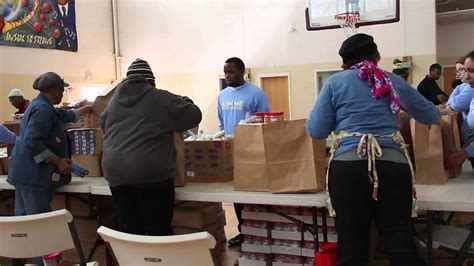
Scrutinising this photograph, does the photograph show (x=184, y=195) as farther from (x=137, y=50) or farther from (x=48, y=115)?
(x=137, y=50)

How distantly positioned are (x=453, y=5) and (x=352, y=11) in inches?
123

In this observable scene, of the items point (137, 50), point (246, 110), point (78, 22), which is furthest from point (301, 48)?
point (246, 110)

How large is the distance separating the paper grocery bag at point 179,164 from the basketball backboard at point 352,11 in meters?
4.34

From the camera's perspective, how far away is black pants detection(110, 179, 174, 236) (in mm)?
2209

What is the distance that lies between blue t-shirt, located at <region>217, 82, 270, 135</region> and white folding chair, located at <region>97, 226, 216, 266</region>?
1.98m

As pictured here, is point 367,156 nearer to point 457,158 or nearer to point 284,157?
point 284,157

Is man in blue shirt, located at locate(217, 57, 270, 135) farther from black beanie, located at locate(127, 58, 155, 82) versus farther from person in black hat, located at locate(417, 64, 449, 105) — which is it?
person in black hat, located at locate(417, 64, 449, 105)

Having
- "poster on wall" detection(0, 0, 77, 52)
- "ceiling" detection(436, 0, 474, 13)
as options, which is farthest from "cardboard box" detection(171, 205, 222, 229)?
"ceiling" detection(436, 0, 474, 13)

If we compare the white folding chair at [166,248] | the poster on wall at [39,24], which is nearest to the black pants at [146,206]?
the white folding chair at [166,248]

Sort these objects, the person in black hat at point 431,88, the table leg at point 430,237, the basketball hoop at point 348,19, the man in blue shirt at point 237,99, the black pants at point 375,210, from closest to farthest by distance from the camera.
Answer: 1. the black pants at point 375,210
2. the table leg at point 430,237
3. the man in blue shirt at point 237,99
4. the person in black hat at point 431,88
5. the basketball hoop at point 348,19

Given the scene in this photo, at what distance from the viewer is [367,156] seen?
174cm

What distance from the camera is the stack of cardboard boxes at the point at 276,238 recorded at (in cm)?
231

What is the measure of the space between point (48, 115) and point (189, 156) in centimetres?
80

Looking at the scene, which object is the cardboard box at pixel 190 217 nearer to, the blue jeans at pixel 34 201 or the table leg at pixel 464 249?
the blue jeans at pixel 34 201
